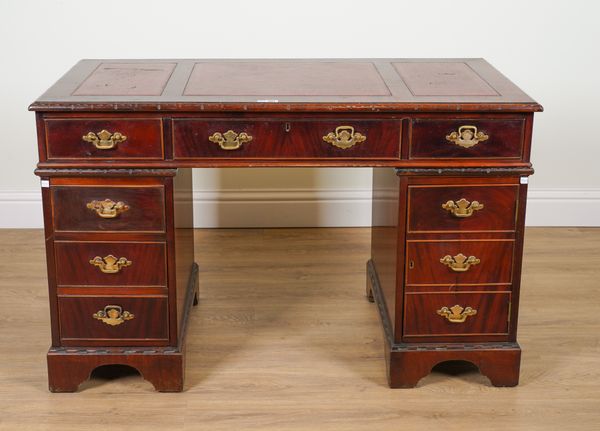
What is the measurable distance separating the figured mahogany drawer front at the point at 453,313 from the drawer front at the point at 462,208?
20cm

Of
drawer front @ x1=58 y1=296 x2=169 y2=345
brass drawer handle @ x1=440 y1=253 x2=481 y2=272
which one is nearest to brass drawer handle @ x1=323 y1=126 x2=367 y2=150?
brass drawer handle @ x1=440 y1=253 x2=481 y2=272

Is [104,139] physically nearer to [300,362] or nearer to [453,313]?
[300,362]

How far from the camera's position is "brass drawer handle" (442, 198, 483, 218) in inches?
107

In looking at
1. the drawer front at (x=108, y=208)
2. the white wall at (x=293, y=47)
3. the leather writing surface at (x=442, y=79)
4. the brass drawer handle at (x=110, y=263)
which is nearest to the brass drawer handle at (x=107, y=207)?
the drawer front at (x=108, y=208)

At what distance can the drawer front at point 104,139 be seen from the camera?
262 cm

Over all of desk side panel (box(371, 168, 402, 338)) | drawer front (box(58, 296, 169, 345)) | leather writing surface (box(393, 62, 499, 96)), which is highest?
leather writing surface (box(393, 62, 499, 96))

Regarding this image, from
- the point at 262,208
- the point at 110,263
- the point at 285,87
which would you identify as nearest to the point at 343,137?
the point at 285,87

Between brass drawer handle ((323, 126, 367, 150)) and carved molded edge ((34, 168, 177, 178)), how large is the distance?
421 millimetres

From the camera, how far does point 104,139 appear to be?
2.63 meters

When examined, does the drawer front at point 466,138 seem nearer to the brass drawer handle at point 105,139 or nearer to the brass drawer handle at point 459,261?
the brass drawer handle at point 459,261

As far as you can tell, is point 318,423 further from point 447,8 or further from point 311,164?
point 447,8

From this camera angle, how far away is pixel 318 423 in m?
2.70

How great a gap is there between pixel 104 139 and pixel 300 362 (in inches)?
35.8

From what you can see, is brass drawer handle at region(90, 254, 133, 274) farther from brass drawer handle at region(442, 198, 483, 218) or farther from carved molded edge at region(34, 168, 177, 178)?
brass drawer handle at region(442, 198, 483, 218)
